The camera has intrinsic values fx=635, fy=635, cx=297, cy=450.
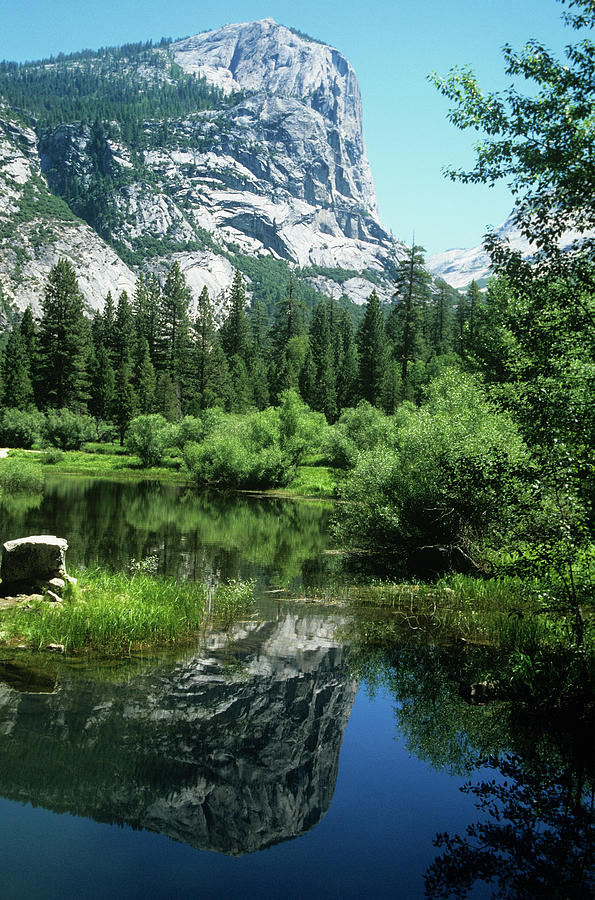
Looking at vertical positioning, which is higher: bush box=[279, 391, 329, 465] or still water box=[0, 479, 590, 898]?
bush box=[279, 391, 329, 465]

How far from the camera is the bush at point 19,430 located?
66.8m

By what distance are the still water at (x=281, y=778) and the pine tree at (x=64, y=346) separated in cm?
7383

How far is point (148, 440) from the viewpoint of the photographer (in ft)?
203

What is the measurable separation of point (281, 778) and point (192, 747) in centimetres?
128

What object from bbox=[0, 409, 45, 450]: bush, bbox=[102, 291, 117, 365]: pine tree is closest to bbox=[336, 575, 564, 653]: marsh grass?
bbox=[0, 409, 45, 450]: bush

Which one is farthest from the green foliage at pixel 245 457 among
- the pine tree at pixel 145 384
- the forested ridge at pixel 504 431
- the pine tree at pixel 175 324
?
the pine tree at pixel 175 324

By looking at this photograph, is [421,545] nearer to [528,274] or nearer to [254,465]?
[528,274]

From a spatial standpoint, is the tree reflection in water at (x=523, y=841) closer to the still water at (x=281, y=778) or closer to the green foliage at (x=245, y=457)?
the still water at (x=281, y=778)

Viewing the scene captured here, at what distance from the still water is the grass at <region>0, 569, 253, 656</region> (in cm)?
57

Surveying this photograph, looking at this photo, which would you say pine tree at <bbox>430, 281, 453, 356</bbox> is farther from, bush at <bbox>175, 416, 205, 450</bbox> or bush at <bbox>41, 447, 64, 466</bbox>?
bush at <bbox>41, 447, 64, 466</bbox>

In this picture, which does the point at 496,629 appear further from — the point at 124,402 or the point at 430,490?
the point at 124,402

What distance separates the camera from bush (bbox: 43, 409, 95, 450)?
2694 inches

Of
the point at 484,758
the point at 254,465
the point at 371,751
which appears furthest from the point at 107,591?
the point at 254,465

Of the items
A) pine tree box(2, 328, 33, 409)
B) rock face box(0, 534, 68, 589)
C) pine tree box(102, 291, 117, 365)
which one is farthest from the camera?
pine tree box(102, 291, 117, 365)
